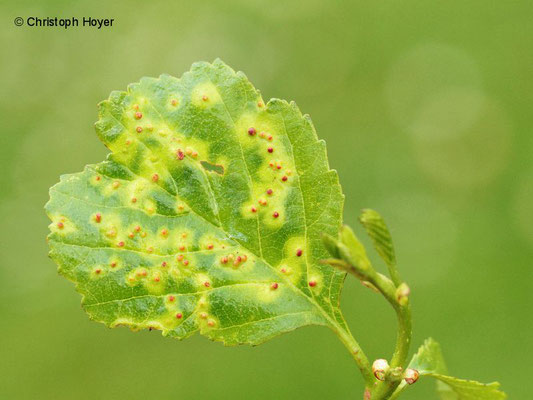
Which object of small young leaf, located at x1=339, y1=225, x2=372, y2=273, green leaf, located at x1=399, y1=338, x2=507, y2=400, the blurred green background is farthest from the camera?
the blurred green background

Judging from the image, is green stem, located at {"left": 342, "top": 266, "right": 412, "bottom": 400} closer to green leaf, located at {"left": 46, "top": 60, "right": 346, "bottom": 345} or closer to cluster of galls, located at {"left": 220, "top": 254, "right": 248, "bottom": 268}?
green leaf, located at {"left": 46, "top": 60, "right": 346, "bottom": 345}

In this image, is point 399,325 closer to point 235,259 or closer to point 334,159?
point 235,259

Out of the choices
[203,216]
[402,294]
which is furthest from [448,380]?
[203,216]

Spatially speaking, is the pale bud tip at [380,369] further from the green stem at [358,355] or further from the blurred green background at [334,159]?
the blurred green background at [334,159]

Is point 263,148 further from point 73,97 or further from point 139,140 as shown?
point 73,97

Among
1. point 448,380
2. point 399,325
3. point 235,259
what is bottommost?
point 448,380

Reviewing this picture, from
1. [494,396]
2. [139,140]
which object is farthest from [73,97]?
[494,396]

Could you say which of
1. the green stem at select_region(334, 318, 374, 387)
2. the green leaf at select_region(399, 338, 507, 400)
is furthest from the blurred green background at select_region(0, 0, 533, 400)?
the green stem at select_region(334, 318, 374, 387)
